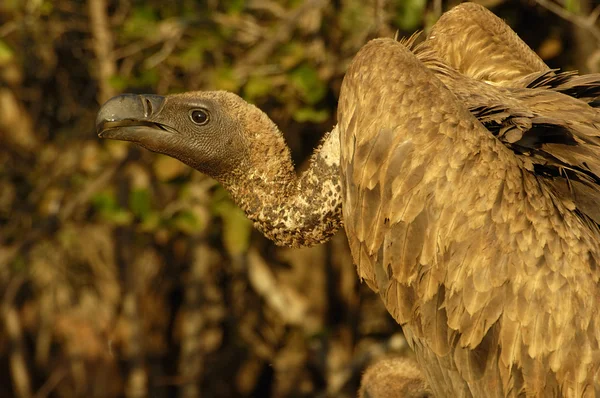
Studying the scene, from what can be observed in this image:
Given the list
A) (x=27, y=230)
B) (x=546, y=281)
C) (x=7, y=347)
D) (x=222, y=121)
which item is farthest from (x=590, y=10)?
(x=7, y=347)

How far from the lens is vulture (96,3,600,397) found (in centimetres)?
372

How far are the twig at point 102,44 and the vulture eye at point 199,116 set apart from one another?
10.9ft

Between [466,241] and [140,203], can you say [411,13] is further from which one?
[466,241]

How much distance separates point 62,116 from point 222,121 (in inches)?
187

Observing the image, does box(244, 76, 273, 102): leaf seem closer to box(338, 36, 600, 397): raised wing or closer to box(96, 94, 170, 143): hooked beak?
box(96, 94, 170, 143): hooked beak

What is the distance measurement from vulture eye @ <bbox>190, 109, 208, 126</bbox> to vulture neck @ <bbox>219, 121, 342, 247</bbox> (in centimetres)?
21

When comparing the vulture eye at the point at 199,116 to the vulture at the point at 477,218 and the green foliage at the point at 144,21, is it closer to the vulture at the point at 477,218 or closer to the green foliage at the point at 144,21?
the vulture at the point at 477,218

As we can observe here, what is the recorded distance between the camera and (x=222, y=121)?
4770 millimetres

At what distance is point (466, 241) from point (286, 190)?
112 centimetres

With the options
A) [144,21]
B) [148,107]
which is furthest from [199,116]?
[144,21]

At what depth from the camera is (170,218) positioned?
6953 millimetres

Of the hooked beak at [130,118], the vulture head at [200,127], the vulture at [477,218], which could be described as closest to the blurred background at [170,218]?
the vulture head at [200,127]

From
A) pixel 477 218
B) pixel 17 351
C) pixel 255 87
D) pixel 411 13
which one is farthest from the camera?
pixel 17 351

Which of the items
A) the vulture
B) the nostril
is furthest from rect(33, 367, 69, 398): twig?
the vulture
